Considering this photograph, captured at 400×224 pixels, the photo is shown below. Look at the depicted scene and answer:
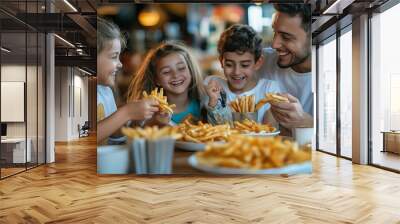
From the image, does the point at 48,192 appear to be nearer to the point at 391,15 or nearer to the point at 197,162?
the point at 197,162

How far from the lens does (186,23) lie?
218cm

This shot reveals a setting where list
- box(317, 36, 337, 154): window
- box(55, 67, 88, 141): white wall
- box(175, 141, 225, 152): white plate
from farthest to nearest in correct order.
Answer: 1. box(55, 67, 88, 141): white wall
2. box(317, 36, 337, 154): window
3. box(175, 141, 225, 152): white plate

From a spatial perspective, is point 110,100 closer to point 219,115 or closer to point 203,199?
point 219,115

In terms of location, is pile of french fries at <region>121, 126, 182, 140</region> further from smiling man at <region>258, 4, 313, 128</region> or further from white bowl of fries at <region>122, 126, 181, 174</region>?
smiling man at <region>258, 4, 313, 128</region>

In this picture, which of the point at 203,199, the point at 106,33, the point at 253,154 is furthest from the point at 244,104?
the point at 203,199

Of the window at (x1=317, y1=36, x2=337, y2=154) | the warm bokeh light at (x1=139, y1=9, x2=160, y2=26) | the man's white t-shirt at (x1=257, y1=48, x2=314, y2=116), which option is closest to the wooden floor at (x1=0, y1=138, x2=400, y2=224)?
the man's white t-shirt at (x1=257, y1=48, x2=314, y2=116)

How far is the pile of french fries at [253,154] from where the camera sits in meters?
1.52

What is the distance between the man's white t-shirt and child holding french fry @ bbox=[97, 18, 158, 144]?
739mm

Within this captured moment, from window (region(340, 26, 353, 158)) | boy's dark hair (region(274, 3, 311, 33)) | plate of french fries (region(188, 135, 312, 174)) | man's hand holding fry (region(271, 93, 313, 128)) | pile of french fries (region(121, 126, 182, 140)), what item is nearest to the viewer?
plate of french fries (region(188, 135, 312, 174))

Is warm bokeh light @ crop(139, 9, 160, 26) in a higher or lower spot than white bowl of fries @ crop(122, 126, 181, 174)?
higher

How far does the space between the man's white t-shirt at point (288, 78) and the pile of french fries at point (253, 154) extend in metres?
0.82

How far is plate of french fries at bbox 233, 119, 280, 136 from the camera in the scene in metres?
1.75

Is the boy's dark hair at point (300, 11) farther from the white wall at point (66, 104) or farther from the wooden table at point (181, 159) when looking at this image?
the white wall at point (66, 104)

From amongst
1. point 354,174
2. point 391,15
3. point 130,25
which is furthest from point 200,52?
point 391,15
